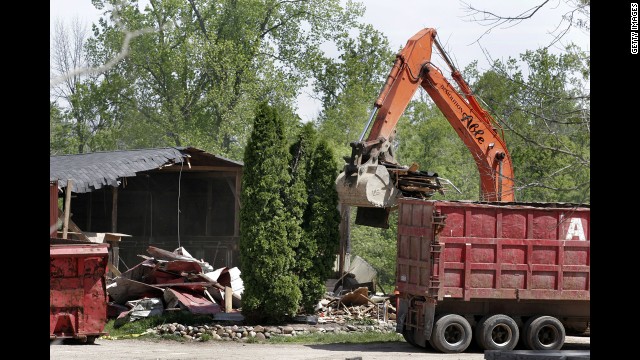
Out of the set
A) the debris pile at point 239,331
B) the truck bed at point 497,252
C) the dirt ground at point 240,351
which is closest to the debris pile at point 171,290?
the debris pile at point 239,331

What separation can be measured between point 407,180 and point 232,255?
12.5 m

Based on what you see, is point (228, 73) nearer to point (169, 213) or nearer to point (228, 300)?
point (169, 213)

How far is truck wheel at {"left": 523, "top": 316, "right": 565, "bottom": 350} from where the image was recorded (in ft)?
52.7

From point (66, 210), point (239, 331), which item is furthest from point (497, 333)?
point (66, 210)

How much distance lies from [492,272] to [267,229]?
210 inches

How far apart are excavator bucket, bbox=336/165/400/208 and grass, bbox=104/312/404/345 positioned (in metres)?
2.53

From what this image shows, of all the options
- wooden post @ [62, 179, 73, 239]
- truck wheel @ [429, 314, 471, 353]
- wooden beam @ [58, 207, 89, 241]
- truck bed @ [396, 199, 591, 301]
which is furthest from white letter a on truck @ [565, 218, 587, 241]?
wooden beam @ [58, 207, 89, 241]

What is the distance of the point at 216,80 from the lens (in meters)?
42.8

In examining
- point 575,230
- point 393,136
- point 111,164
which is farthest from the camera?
point 111,164

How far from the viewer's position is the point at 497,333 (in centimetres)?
1612

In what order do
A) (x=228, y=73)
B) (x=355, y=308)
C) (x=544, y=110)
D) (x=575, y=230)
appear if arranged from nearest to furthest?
1. (x=544, y=110)
2. (x=575, y=230)
3. (x=355, y=308)
4. (x=228, y=73)

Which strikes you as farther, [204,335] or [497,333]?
[204,335]
